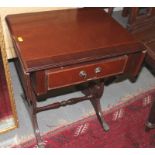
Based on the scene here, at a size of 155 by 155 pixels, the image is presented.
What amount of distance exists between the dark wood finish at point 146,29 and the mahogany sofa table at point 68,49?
30 cm

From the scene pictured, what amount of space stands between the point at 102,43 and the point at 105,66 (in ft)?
0.41

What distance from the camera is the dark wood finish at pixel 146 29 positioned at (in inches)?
63.9

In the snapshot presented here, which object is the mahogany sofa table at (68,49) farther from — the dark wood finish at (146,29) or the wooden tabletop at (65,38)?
the dark wood finish at (146,29)

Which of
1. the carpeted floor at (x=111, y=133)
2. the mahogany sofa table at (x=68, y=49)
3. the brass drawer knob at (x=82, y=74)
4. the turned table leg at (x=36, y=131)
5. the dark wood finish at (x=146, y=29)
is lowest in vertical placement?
the carpeted floor at (x=111, y=133)

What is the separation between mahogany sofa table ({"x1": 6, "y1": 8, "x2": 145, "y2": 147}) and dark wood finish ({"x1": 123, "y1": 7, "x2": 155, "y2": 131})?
301 millimetres

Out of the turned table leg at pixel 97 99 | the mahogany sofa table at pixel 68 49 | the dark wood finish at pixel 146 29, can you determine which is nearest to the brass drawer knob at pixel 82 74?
the mahogany sofa table at pixel 68 49

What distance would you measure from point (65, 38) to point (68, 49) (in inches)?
4.1

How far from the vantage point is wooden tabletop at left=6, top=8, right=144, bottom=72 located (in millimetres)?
1173

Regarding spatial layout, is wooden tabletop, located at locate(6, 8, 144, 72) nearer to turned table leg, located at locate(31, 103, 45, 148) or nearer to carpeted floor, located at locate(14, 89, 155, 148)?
turned table leg, located at locate(31, 103, 45, 148)

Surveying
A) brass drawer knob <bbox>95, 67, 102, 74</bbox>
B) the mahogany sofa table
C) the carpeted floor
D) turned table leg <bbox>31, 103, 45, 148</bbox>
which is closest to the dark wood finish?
the carpeted floor

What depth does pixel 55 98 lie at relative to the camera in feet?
6.27

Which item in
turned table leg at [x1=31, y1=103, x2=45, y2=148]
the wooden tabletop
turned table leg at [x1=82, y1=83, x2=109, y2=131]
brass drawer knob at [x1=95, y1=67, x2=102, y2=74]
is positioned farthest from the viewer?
turned table leg at [x1=82, y1=83, x2=109, y2=131]
